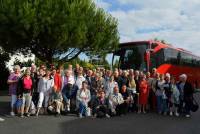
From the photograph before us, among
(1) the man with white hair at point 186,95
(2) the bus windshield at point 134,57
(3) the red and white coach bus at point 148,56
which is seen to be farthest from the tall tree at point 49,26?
(1) the man with white hair at point 186,95

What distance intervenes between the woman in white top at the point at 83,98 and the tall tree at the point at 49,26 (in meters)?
14.7

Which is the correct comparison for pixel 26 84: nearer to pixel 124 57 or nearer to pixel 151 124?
pixel 151 124

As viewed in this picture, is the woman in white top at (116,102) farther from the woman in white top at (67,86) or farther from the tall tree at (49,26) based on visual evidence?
the tall tree at (49,26)

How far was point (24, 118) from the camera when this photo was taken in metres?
16.6

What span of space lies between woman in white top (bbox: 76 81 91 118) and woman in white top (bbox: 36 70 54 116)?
114 cm

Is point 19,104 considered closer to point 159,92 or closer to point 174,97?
point 159,92

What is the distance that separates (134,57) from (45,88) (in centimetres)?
1212

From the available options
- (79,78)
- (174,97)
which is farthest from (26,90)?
(174,97)

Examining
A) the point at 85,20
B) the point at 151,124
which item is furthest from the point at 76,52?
the point at 151,124

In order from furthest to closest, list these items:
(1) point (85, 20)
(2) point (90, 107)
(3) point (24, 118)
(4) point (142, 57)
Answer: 1. (1) point (85, 20)
2. (4) point (142, 57)
3. (2) point (90, 107)
4. (3) point (24, 118)

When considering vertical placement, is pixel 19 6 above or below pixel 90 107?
above

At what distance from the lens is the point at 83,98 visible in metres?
17.8

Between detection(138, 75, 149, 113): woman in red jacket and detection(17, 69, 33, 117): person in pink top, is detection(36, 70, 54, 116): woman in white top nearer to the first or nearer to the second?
detection(17, 69, 33, 117): person in pink top

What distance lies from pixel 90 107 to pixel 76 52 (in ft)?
63.3
